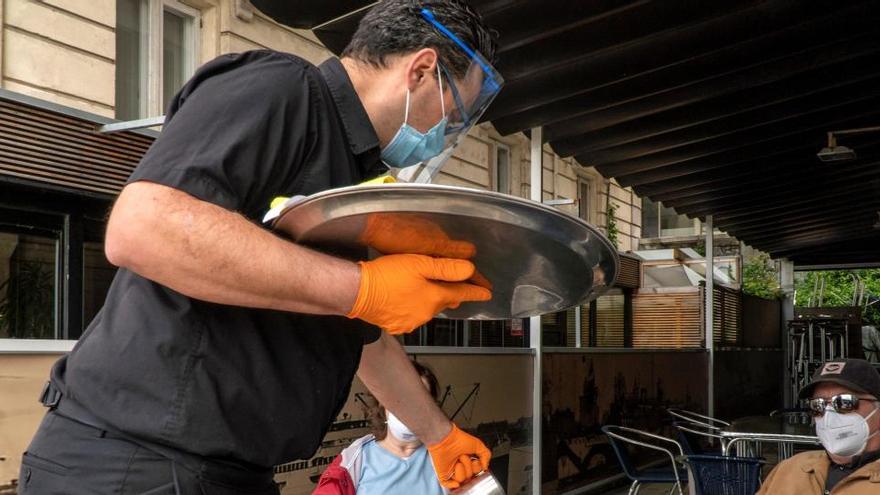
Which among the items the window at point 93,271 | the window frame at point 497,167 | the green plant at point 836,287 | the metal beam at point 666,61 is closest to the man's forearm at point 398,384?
the metal beam at point 666,61

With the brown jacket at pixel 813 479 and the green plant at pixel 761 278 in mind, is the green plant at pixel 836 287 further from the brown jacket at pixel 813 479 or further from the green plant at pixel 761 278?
the brown jacket at pixel 813 479

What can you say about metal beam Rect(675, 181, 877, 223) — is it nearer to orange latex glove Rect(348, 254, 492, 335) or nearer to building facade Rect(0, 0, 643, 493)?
building facade Rect(0, 0, 643, 493)

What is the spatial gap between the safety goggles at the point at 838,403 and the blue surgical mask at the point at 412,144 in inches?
141

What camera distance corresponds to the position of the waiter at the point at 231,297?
3.95ft

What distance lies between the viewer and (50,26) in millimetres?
9352

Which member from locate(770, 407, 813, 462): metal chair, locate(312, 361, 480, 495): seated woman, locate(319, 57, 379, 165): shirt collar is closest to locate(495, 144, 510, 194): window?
locate(770, 407, 813, 462): metal chair

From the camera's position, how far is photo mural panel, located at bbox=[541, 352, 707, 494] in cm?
771

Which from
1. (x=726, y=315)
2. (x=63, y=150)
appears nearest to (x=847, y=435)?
(x=63, y=150)

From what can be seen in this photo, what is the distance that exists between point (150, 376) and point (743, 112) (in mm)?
7047

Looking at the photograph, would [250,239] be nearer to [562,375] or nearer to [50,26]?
[562,375]

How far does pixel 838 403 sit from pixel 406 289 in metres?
3.97

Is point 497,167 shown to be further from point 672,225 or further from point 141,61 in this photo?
point 672,225

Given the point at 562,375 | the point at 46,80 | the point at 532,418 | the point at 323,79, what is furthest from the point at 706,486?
the point at 46,80

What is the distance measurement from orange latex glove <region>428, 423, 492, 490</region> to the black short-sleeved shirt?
724 millimetres
